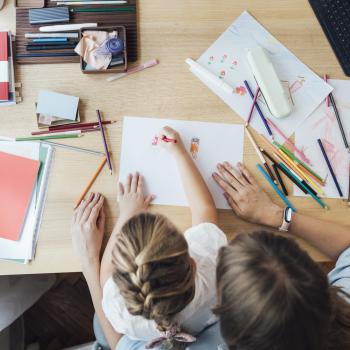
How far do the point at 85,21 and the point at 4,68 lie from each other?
23 cm

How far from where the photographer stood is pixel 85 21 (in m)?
0.94

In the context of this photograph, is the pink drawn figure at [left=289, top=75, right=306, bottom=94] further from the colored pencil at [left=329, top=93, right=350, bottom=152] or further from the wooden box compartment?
Answer: the wooden box compartment

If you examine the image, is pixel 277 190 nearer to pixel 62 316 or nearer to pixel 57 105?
pixel 57 105

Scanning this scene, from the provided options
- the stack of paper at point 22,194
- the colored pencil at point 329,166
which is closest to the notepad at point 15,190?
the stack of paper at point 22,194

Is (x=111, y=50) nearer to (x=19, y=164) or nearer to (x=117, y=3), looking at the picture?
(x=117, y=3)

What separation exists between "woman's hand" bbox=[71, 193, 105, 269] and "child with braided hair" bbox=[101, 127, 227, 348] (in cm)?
3

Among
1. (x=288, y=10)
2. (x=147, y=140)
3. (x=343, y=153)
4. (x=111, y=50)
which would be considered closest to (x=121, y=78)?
(x=111, y=50)

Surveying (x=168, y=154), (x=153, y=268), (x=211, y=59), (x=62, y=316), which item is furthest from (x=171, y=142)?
(x=62, y=316)

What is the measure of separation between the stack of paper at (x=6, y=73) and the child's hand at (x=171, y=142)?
1.21ft

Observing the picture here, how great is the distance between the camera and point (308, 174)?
935 millimetres

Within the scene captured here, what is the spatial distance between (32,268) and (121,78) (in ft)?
1.63

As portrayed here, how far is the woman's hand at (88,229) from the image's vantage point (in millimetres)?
844

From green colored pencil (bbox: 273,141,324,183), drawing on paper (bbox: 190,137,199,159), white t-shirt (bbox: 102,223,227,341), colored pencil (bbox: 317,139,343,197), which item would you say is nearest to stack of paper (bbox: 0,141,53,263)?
white t-shirt (bbox: 102,223,227,341)

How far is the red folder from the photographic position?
0.90 metres
